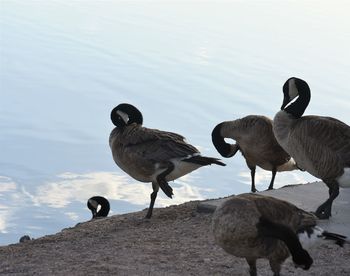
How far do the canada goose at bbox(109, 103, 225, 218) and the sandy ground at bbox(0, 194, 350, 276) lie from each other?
1.49 ft

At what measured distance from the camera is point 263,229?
6.41 meters

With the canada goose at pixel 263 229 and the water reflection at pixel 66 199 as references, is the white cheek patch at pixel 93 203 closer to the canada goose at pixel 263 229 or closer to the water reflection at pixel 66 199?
the water reflection at pixel 66 199

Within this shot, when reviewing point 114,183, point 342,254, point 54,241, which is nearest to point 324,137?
point 342,254

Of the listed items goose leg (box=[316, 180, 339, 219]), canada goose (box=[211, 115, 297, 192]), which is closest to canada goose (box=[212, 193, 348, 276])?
goose leg (box=[316, 180, 339, 219])

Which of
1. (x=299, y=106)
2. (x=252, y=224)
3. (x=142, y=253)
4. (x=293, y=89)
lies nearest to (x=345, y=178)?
(x=299, y=106)

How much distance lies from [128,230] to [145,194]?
228 inches

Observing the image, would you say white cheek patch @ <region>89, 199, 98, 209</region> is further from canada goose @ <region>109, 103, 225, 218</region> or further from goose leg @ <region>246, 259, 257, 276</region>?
goose leg @ <region>246, 259, 257, 276</region>

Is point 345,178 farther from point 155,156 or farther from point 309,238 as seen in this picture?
point 309,238

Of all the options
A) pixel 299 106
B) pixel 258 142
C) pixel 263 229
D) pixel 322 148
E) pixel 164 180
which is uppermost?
pixel 299 106

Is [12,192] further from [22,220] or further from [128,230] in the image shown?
[128,230]

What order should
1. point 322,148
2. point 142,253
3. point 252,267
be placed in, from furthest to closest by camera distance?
point 322,148
point 142,253
point 252,267

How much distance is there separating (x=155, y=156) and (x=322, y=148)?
6.26 ft

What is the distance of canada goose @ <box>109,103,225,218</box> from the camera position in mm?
Answer: 9805

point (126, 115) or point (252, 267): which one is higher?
point (126, 115)
